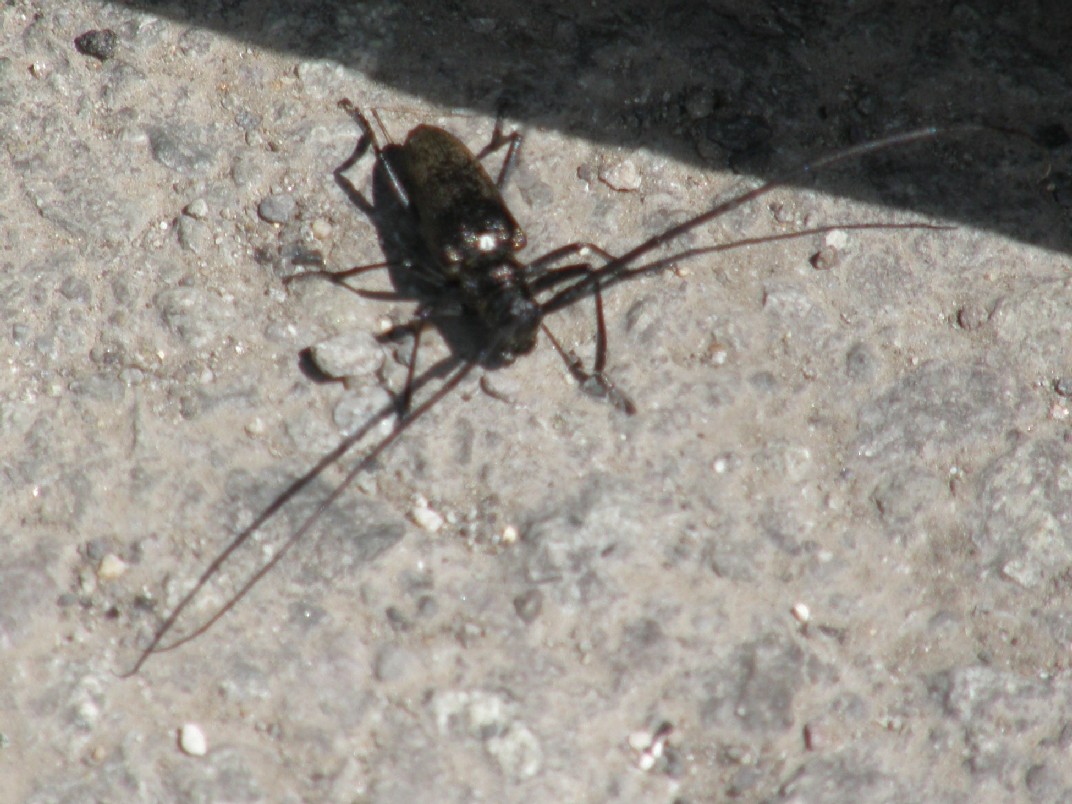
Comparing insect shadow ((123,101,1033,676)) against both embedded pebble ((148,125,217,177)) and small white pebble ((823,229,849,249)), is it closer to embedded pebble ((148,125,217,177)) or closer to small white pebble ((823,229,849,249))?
small white pebble ((823,229,849,249))

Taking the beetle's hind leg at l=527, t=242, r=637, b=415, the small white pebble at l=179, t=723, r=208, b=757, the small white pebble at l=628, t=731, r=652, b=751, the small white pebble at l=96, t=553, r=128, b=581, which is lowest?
the small white pebble at l=628, t=731, r=652, b=751

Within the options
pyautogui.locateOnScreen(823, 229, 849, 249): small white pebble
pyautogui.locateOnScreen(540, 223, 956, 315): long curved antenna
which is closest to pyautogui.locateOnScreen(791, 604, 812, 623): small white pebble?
pyautogui.locateOnScreen(540, 223, 956, 315): long curved antenna

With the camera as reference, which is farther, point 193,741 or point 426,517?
point 426,517

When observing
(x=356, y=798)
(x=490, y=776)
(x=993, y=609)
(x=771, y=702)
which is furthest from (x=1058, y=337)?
(x=356, y=798)

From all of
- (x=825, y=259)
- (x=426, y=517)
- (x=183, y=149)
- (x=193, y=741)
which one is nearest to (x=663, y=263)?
(x=825, y=259)

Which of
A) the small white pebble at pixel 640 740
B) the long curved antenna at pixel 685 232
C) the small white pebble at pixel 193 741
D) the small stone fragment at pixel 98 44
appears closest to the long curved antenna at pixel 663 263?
the long curved antenna at pixel 685 232

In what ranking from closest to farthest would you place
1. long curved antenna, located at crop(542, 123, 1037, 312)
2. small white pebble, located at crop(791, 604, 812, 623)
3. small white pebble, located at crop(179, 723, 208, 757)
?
small white pebble, located at crop(179, 723, 208, 757) → small white pebble, located at crop(791, 604, 812, 623) → long curved antenna, located at crop(542, 123, 1037, 312)

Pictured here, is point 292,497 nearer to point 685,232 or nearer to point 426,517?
point 426,517

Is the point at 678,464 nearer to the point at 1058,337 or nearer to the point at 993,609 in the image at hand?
the point at 993,609
